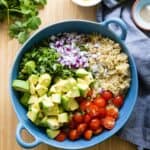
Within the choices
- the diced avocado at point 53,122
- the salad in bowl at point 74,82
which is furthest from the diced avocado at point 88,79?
the diced avocado at point 53,122

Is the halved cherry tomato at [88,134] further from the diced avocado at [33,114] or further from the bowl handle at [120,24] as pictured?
the bowl handle at [120,24]

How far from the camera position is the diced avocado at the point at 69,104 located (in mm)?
1071

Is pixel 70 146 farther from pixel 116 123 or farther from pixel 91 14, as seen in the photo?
pixel 91 14

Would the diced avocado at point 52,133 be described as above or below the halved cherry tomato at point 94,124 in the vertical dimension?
below

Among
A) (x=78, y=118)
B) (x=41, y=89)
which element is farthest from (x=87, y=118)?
(x=41, y=89)

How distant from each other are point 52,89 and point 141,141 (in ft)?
0.84

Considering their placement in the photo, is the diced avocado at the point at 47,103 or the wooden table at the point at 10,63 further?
the wooden table at the point at 10,63

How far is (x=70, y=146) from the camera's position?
3.63 feet

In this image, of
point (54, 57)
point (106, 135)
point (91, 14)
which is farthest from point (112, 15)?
point (106, 135)

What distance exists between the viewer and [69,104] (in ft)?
3.57

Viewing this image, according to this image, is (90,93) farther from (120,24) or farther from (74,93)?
(120,24)

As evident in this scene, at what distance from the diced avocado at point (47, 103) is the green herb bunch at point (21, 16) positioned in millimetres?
167

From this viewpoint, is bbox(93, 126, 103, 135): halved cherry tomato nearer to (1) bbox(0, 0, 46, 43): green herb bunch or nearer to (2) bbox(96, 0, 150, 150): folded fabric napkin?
(2) bbox(96, 0, 150, 150): folded fabric napkin

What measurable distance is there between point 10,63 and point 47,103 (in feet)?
0.61
